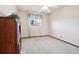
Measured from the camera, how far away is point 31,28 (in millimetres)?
7922

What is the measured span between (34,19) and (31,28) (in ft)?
2.64

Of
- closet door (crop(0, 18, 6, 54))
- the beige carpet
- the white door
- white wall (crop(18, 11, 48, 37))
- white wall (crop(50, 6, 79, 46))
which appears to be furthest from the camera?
the white door

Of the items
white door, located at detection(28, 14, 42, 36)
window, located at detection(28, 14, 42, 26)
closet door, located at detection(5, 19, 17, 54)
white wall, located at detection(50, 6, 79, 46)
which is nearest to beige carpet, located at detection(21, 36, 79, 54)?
white wall, located at detection(50, 6, 79, 46)

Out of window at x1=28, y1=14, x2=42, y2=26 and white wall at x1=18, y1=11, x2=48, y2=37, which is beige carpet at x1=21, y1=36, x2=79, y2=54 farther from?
window at x1=28, y1=14, x2=42, y2=26

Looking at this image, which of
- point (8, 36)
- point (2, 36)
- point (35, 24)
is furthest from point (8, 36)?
point (35, 24)

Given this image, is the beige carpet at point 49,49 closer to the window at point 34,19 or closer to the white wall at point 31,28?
the white wall at point 31,28

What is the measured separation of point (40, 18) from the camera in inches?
333

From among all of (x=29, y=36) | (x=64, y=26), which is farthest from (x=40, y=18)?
(x=64, y=26)

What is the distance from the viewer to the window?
312 inches

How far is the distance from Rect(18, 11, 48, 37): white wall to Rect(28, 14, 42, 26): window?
0.30 metres

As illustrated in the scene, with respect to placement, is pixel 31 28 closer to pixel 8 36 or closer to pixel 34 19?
pixel 34 19

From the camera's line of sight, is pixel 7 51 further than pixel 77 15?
No

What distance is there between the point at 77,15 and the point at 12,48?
3305 millimetres

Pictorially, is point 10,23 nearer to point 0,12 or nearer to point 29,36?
point 0,12
